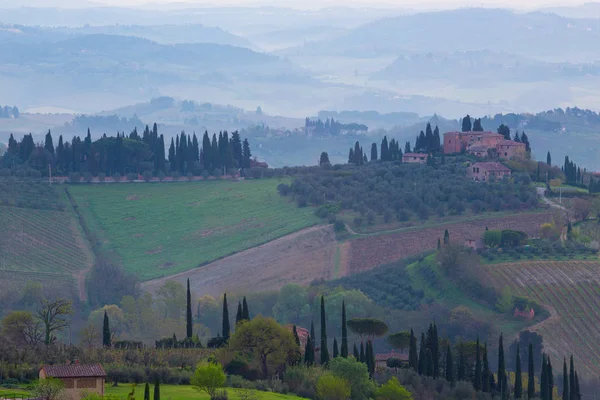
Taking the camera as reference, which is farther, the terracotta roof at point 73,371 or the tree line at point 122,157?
the tree line at point 122,157

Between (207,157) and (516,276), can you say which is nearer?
(516,276)

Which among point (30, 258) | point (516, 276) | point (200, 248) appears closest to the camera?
point (516, 276)

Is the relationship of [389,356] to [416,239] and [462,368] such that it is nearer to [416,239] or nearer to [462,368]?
[462,368]

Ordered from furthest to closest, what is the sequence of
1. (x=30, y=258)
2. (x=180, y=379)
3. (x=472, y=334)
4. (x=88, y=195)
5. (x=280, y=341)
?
(x=88, y=195)
(x=30, y=258)
(x=472, y=334)
(x=280, y=341)
(x=180, y=379)

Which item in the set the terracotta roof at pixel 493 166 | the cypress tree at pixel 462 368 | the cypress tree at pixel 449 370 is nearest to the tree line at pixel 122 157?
the terracotta roof at pixel 493 166

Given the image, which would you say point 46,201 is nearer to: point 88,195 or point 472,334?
point 88,195

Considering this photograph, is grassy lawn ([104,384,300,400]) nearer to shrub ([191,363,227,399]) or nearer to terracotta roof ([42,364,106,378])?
shrub ([191,363,227,399])

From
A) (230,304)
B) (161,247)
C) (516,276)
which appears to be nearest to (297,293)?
(230,304)

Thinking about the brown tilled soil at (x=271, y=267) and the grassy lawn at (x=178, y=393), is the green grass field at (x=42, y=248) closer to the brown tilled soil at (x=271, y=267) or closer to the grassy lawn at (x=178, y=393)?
the brown tilled soil at (x=271, y=267)
